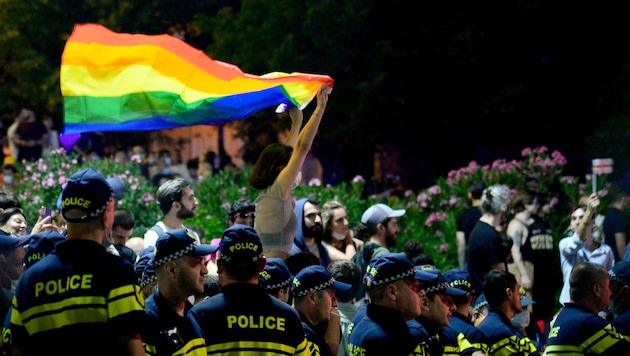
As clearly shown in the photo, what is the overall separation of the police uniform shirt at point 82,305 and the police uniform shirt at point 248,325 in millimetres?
776

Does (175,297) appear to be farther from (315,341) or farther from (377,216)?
(377,216)

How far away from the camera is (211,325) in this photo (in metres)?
5.93

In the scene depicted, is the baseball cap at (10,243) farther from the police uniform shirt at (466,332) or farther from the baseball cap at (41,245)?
the police uniform shirt at (466,332)

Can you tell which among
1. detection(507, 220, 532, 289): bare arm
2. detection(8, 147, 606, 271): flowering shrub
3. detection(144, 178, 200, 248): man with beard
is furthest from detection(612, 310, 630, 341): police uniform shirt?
detection(8, 147, 606, 271): flowering shrub

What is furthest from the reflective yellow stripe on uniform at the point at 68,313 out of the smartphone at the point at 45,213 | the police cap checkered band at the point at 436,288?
the smartphone at the point at 45,213

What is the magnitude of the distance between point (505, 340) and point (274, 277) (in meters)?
1.94

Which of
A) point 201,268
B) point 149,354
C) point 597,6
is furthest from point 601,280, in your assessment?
point 597,6

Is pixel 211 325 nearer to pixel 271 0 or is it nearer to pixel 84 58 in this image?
pixel 84 58

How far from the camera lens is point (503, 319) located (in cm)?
806

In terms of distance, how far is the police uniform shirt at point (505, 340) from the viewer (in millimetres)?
7797

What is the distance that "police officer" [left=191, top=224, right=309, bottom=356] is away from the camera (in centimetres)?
589

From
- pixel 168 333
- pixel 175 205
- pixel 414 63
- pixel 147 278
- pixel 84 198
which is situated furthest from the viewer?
pixel 414 63

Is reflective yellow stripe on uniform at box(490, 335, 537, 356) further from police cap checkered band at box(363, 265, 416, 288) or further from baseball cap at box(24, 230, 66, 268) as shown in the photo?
baseball cap at box(24, 230, 66, 268)

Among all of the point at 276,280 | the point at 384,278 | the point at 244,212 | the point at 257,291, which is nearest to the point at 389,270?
the point at 384,278
